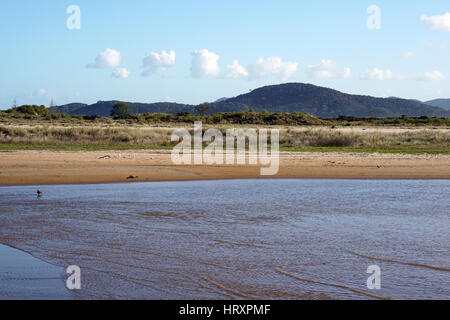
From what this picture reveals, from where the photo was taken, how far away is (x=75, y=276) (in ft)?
22.9

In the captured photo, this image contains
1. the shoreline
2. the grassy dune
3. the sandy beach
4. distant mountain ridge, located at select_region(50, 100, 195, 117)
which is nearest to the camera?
the shoreline

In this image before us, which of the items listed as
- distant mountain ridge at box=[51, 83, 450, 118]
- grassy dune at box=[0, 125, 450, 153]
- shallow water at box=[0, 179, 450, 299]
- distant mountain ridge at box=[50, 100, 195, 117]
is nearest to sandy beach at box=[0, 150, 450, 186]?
shallow water at box=[0, 179, 450, 299]

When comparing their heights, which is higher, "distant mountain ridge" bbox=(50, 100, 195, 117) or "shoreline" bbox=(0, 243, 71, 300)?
"distant mountain ridge" bbox=(50, 100, 195, 117)

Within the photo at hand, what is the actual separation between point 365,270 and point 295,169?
42.0 ft

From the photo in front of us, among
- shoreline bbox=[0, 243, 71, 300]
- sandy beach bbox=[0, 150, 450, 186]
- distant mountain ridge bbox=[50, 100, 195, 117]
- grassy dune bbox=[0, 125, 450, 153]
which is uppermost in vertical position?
A: distant mountain ridge bbox=[50, 100, 195, 117]

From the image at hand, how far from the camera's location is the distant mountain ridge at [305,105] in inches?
5826

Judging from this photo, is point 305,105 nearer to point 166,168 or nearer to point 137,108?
point 137,108

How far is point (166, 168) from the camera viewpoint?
19.9 meters

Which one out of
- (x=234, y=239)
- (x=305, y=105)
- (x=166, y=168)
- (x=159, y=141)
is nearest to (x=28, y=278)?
(x=234, y=239)

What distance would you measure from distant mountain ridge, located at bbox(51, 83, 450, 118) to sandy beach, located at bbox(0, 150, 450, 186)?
119m

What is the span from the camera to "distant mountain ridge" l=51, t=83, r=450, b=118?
147988 mm

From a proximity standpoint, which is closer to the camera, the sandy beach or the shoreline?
→ the shoreline

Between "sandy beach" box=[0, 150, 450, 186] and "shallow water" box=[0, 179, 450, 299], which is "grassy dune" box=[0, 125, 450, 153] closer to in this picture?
"sandy beach" box=[0, 150, 450, 186]
